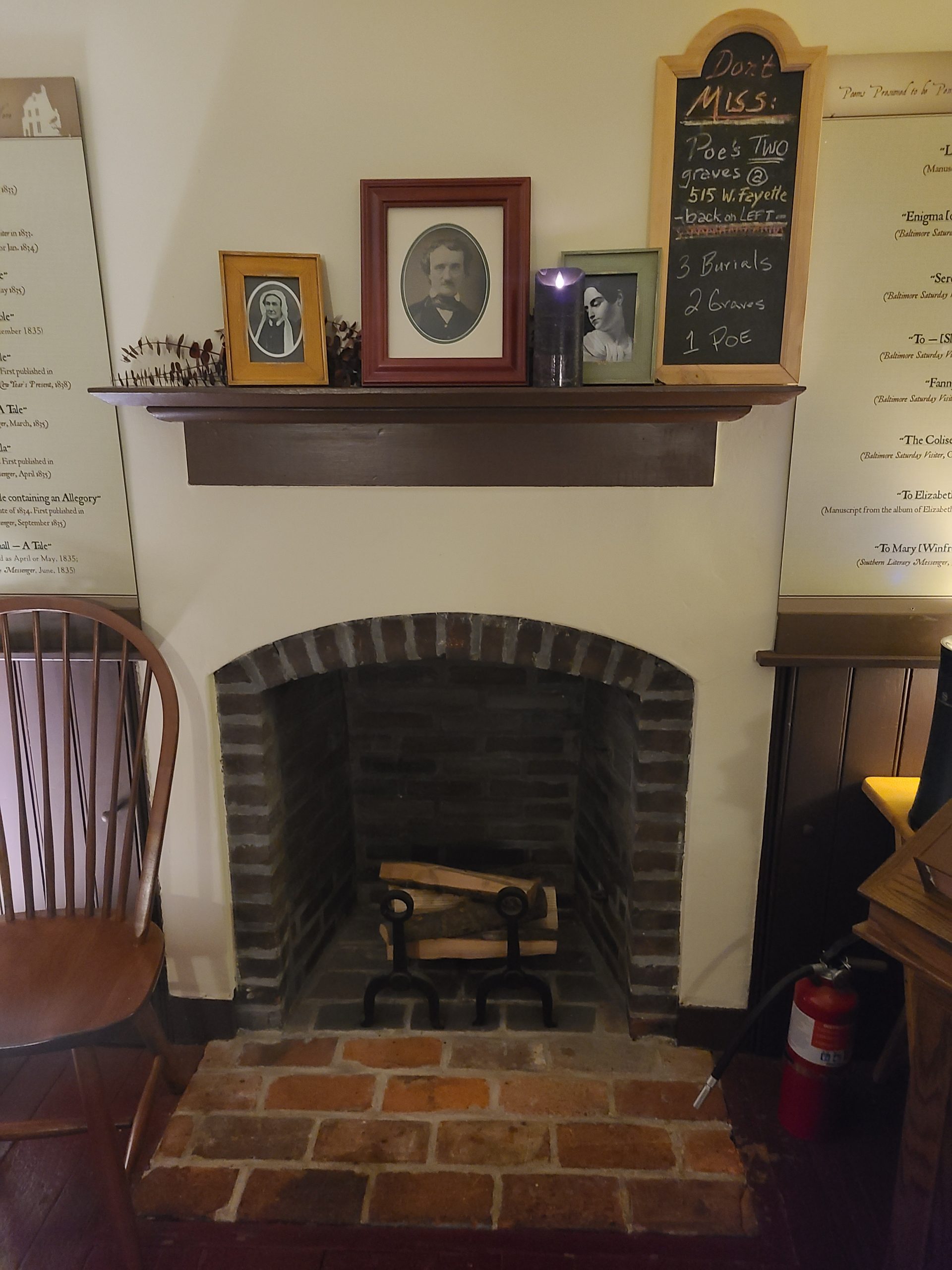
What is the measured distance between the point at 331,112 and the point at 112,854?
1.60m

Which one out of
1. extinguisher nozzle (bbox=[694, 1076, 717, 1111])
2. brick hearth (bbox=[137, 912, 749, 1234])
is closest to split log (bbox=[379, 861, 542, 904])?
brick hearth (bbox=[137, 912, 749, 1234])

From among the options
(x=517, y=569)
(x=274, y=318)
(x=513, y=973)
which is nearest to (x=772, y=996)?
(x=513, y=973)

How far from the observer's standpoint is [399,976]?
81.4 inches

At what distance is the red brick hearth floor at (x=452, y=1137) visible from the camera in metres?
1.57

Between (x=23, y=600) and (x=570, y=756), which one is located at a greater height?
(x=23, y=600)

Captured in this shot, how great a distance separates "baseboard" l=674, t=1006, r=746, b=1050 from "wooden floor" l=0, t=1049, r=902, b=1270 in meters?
0.25

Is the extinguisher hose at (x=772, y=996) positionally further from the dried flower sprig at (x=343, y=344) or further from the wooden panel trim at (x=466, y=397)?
the dried flower sprig at (x=343, y=344)

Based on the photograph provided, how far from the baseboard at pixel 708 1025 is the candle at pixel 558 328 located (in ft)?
5.08

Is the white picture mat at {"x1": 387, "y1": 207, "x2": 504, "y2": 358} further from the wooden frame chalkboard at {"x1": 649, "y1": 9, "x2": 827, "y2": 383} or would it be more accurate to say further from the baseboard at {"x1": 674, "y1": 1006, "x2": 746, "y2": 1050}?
the baseboard at {"x1": 674, "y1": 1006, "x2": 746, "y2": 1050}

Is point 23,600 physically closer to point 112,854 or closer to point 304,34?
point 112,854

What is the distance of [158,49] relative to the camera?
152cm

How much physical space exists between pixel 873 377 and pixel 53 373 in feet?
5.74

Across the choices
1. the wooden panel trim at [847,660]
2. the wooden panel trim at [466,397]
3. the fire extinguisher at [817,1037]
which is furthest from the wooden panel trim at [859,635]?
the fire extinguisher at [817,1037]

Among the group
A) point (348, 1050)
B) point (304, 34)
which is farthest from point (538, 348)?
point (348, 1050)
